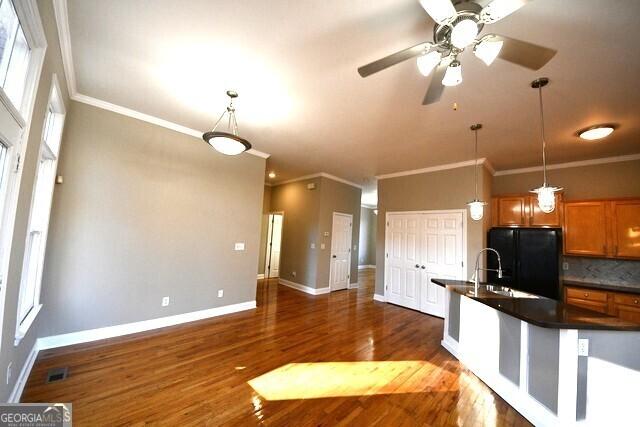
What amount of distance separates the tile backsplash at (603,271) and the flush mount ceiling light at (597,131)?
6.97 ft

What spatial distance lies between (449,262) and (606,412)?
2.97 metres

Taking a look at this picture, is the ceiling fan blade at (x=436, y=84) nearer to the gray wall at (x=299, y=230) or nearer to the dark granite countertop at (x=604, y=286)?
the dark granite countertop at (x=604, y=286)

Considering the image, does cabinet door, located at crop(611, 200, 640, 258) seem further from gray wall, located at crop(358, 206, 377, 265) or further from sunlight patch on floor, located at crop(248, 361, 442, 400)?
gray wall, located at crop(358, 206, 377, 265)

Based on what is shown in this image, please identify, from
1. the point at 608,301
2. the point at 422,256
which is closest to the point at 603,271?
the point at 608,301

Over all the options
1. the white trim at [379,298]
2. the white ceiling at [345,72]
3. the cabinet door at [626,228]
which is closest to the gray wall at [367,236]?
the white trim at [379,298]

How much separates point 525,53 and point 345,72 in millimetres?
1320

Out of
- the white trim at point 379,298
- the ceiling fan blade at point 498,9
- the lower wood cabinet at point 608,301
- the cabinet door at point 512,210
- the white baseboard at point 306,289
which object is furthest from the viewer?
the white baseboard at point 306,289

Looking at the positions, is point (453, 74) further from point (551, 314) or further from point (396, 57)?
point (551, 314)

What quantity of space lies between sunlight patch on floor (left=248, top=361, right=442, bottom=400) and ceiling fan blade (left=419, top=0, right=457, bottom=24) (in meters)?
2.88

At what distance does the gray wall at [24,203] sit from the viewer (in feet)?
5.08

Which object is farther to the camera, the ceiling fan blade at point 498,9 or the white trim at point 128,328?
the white trim at point 128,328

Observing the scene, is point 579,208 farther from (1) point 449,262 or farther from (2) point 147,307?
(2) point 147,307

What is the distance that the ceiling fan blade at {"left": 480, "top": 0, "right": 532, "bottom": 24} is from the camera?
1.16 meters

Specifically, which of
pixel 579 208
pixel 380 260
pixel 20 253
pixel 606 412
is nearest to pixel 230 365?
pixel 20 253
